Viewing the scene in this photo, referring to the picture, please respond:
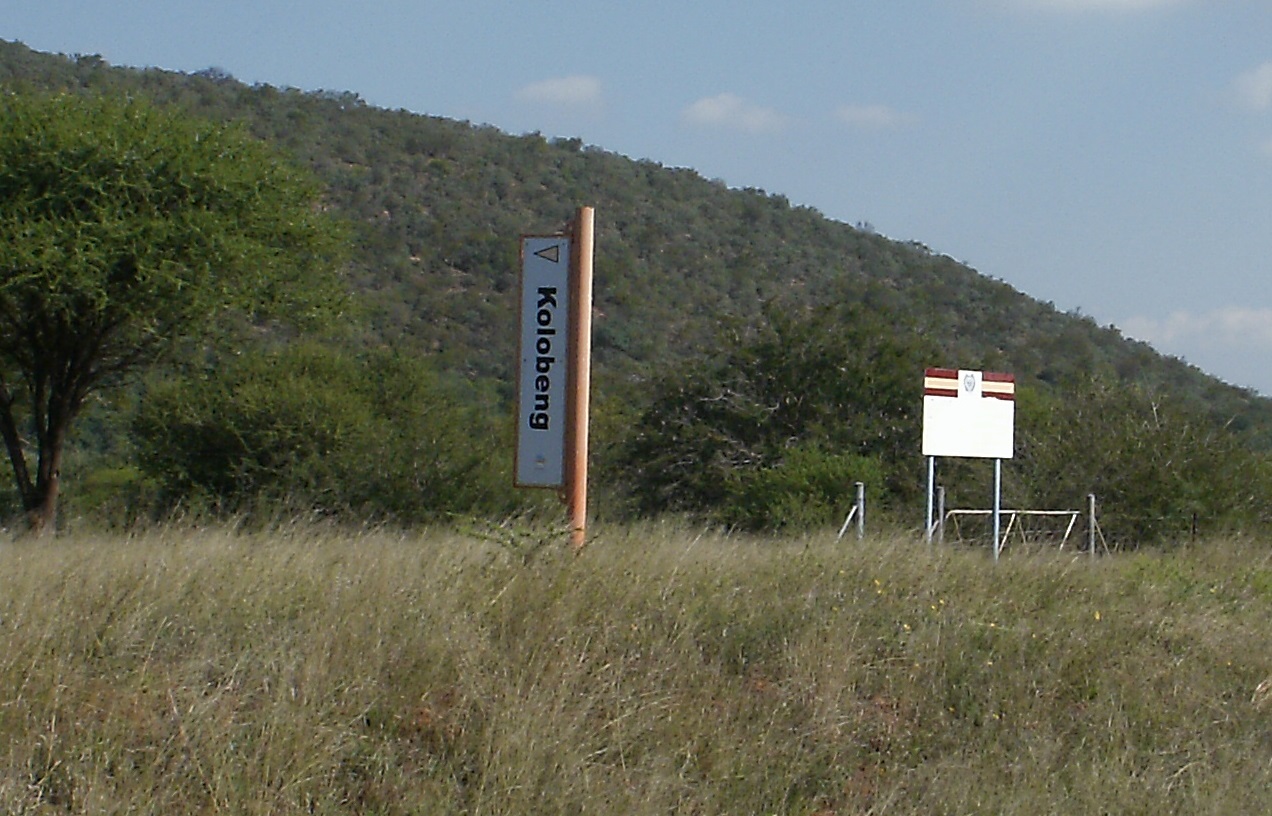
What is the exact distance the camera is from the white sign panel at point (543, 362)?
959 centimetres

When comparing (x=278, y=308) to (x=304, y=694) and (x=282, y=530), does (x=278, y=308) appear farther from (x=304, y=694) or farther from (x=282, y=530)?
(x=304, y=694)

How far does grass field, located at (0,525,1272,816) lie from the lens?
17.9ft

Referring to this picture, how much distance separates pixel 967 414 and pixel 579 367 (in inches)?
260

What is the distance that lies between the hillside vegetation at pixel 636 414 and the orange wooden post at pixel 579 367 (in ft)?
11.7

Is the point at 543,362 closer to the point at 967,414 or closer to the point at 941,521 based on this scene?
the point at 941,521

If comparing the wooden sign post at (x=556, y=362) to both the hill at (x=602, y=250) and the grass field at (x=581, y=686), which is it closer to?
the grass field at (x=581, y=686)

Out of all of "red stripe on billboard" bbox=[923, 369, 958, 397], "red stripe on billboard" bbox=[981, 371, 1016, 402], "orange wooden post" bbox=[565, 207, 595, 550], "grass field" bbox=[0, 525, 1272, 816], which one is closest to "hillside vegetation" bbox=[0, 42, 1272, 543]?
"orange wooden post" bbox=[565, 207, 595, 550]

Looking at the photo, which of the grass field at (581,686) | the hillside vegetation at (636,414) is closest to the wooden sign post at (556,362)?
the grass field at (581,686)

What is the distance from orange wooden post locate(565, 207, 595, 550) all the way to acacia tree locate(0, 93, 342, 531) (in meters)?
9.92

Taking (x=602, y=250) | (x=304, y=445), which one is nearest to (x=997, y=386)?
(x=304, y=445)

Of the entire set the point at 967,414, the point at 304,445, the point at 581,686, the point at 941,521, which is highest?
the point at 967,414

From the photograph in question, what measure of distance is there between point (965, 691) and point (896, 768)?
963mm

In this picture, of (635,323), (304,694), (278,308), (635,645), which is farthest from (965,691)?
(635,323)

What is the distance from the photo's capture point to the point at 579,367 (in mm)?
9516
